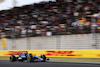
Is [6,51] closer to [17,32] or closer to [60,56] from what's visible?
[17,32]

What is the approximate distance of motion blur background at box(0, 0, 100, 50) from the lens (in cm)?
1026

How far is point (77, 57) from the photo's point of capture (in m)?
9.97

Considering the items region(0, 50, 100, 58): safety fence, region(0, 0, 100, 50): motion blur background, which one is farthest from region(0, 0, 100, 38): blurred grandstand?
region(0, 50, 100, 58): safety fence

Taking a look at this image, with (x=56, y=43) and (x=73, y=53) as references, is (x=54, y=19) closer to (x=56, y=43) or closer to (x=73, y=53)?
(x=56, y=43)

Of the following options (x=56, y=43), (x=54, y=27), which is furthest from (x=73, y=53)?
(x=54, y=27)

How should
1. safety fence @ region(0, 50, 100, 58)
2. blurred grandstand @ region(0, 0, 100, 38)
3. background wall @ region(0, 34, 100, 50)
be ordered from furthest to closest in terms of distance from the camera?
blurred grandstand @ region(0, 0, 100, 38), background wall @ region(0, 34, 100, 50), safety fence @ region(0, 50, 100, 58)

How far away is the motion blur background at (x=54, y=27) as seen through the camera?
10258mm

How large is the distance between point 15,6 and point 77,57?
7801 mm

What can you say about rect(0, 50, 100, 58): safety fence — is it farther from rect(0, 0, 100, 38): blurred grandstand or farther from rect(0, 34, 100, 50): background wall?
rect(0, 0, 100, 38): blurred grandstand

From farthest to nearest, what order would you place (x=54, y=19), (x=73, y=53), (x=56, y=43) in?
(x=54, y=19)
(x=56, y=43)
(x=73, y=53)

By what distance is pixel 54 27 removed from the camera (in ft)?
38.0

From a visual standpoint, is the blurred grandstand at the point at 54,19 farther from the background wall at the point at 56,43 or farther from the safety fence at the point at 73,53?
the safety fence at the point at 73,53

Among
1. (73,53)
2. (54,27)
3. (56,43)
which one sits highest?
(54,27)

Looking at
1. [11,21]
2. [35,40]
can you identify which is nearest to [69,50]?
[35,40]
